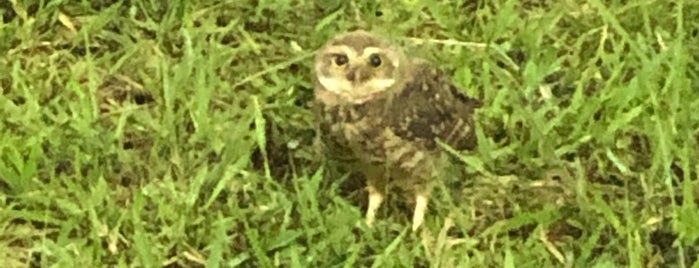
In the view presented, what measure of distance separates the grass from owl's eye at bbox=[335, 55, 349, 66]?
23 cm

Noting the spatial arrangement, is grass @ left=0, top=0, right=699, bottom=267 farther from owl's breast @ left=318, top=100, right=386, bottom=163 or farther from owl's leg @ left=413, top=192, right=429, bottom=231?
owl's breast @ left=318, top=100, right=386, bottom=163

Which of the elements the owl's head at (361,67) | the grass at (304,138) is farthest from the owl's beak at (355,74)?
the grass at (304,138)

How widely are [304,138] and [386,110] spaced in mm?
402

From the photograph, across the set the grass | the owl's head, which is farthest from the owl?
the grass

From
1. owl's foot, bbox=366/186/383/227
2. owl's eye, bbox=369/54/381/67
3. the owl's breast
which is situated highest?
owl's eye, bbox=369/54/381/67

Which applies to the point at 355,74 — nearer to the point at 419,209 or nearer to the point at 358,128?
the point at 358,128

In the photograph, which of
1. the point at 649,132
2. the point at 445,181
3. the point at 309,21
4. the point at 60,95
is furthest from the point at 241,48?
the point at 649,132

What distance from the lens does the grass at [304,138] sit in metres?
2.51

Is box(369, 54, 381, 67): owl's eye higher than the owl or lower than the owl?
higher

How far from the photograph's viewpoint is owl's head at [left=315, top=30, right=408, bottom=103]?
96.0 inches

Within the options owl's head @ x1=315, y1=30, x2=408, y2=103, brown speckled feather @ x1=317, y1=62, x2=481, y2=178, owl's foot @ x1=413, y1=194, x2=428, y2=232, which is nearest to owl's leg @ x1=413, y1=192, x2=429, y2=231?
owl's foot @ x1=413, y1=194, x2=428, y2=232

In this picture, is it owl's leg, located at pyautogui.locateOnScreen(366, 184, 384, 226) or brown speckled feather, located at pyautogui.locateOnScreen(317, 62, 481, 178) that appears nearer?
brown speckled feather, located at pyautogui.locateOnScreen(317, 62, 481, 178)

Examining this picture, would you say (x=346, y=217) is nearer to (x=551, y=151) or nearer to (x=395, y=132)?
(x=395, y=132)

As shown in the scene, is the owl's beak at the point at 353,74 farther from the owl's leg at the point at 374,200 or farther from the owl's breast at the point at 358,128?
the owl's leg at the point at 374,200
